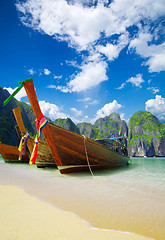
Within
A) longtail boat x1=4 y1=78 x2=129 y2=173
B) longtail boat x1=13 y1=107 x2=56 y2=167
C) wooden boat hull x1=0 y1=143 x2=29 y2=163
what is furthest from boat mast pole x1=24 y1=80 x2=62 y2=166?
wooden boat hull x1=0 y1=143 x2=29 y2=163

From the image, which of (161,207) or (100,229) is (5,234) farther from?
(161,207)

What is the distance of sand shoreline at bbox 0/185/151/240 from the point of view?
4.01 ft

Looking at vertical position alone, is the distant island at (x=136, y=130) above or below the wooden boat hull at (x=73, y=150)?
above

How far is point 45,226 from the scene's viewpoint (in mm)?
1382

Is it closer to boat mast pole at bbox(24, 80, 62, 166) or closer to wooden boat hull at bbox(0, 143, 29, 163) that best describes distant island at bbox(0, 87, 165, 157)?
wooden boat hull at bbox(0, 143, 29, 163)

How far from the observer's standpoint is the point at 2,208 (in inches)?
71.1

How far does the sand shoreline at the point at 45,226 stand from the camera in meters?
1.22

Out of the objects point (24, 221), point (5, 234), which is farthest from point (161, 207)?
point (5, 234)

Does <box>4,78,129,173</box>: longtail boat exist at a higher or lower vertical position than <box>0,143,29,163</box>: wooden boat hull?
higher

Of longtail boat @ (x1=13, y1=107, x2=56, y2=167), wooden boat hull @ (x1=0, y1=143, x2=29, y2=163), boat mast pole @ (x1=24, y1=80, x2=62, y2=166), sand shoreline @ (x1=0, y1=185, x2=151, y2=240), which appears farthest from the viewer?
wooden boat hull @ (x1=0, y1=143, x2=29, y2=163)

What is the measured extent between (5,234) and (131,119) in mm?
170332

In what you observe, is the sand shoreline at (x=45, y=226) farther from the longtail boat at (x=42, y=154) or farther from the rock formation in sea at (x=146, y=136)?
the rock formation in sea at (x=146, y=136)

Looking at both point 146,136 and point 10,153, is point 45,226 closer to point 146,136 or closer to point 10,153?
point 10,153

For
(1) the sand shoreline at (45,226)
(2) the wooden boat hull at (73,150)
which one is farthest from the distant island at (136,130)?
→ (1) the sand shoreline at (45,226)
